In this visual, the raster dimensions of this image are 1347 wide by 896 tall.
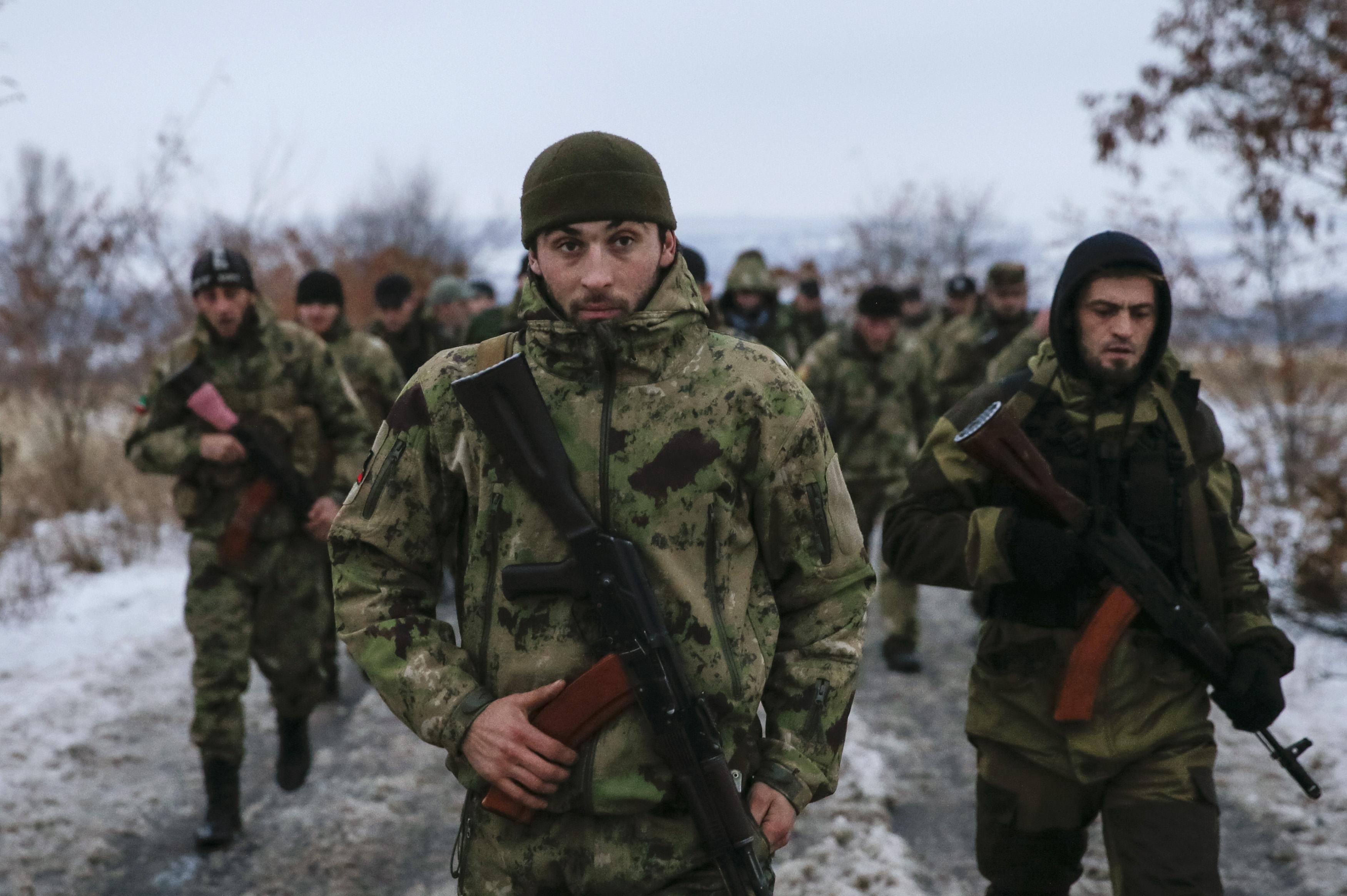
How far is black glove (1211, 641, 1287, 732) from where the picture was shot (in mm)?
2830

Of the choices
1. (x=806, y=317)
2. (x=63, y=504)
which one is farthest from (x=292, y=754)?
(x=63, y=504)

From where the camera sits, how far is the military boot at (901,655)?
664 centimetres

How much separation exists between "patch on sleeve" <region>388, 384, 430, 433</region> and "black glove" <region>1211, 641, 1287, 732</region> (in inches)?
78.2

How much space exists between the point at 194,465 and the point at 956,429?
306cm

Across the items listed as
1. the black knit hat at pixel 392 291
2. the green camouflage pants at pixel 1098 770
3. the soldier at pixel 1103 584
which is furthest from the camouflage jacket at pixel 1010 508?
the black knit hat at pixel 392 291

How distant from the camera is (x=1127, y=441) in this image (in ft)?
9.66

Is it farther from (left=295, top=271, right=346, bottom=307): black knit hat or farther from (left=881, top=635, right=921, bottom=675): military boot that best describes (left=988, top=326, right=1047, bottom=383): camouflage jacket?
(left=295, top=271, right=346, bottom=307): black knit hat

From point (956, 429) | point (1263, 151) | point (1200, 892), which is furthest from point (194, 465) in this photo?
point (1263, 151)

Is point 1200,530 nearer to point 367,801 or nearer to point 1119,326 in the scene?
point 1119,326

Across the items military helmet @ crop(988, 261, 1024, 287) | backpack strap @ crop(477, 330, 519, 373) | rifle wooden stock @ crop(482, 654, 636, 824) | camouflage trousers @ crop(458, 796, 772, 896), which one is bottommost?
camouflage trousers @ crop(458, 796, 772, 896)

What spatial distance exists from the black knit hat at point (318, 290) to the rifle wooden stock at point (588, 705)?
5148mm

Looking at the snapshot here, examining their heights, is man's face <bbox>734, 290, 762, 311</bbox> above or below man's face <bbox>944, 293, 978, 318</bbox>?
above

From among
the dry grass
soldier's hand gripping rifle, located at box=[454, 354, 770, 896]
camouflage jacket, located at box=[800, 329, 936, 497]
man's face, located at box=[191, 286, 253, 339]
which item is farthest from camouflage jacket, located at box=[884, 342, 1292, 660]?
the dry grass

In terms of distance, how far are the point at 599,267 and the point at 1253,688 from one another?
1923 millimetres
